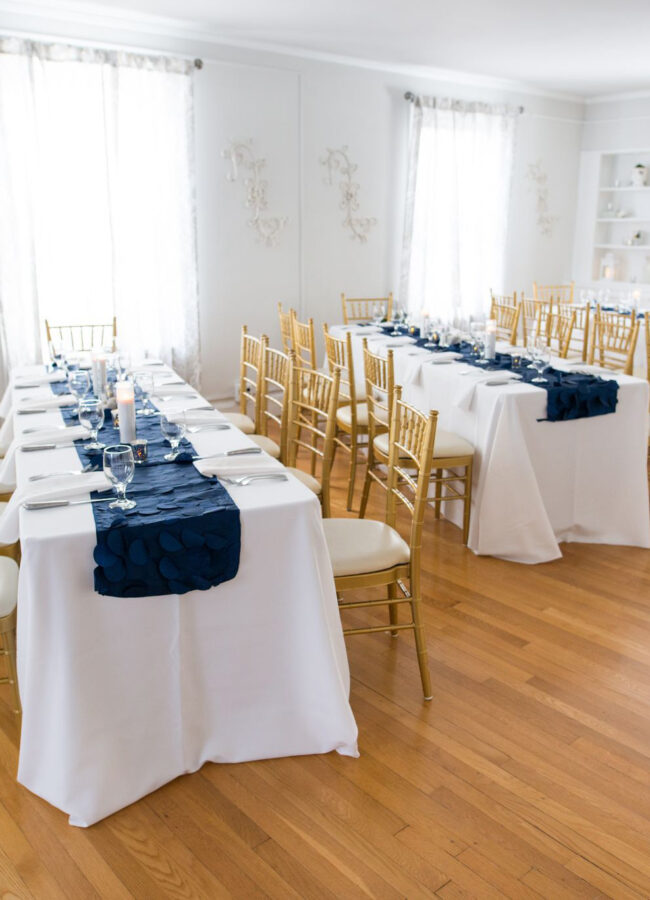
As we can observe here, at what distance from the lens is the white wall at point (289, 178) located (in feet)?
18.9

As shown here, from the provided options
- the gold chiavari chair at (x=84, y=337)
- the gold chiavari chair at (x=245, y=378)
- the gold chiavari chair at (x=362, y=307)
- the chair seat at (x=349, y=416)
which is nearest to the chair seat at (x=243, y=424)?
the gold chiavari chair at (x=245, y=378)

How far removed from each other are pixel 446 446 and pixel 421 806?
6.30 ft

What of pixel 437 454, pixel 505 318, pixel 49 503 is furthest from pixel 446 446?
pixel 505 318

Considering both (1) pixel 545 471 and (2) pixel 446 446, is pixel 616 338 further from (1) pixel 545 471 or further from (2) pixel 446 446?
(2) pixel 446 446

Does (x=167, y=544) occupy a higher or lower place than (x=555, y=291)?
lower

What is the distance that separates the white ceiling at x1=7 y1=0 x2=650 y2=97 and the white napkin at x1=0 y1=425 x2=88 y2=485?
3.27m

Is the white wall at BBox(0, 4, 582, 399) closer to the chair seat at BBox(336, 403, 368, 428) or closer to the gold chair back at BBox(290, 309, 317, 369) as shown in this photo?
the gold chair back at BBox(290, 309, 317, 369)

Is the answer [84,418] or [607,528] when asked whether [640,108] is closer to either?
[607,528]

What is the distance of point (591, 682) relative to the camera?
2.81 meters

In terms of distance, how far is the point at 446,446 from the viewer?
12.5ft

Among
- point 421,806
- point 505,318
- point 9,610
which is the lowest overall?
point 421,806

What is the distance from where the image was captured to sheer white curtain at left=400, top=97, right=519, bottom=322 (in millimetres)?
6906

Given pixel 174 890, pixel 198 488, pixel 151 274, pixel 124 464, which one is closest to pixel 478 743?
pixel 174 890

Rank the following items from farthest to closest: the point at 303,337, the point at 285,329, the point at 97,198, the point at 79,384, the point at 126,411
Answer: the point at 285,329 → the point at 303,337 → the point at 97,198 → the point at 79,384 → the point at 126,411
